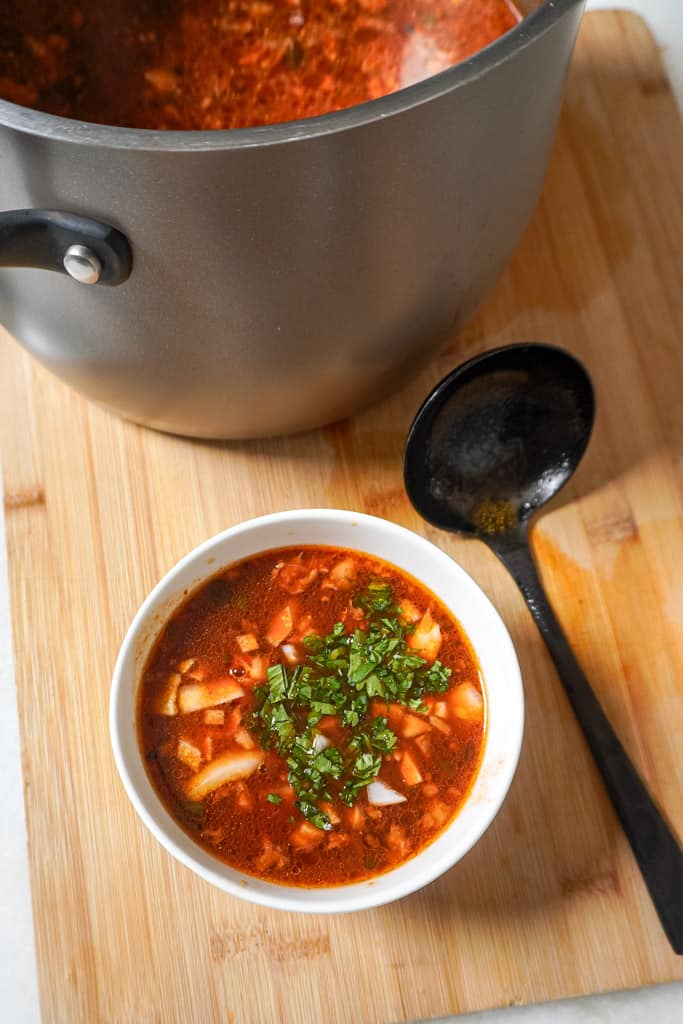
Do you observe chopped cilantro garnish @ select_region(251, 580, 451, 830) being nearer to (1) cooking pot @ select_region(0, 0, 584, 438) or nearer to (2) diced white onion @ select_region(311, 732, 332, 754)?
(2) diced white onion @ select_region(311, 732, 332, 754)

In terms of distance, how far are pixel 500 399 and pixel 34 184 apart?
56 cm

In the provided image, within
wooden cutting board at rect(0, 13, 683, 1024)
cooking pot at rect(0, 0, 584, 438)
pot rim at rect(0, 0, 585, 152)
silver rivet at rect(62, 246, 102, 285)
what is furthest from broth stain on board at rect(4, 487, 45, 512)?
pot rim at rect(0, 0, 585, 152)

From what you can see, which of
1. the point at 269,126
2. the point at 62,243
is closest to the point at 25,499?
the point at 62,243

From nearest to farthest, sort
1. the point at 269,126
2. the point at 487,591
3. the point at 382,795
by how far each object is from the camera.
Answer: the point at 269,126
the point at 382,795
the point at 487,591

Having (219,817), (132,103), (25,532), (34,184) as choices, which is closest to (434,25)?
(132,103)

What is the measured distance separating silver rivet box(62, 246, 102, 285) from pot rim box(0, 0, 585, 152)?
9 centimetres

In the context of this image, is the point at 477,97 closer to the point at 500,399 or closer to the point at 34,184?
the point at 34,184

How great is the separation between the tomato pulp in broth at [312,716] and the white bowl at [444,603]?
2 centimetres

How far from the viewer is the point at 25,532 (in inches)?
45.1

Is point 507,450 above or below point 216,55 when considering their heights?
below

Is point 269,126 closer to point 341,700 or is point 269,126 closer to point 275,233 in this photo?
point 275,233

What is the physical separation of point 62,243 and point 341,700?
0.49 meters

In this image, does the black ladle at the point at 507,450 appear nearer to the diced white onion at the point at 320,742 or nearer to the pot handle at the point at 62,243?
the diced white onion at the point at 320,742

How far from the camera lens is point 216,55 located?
1049mm
